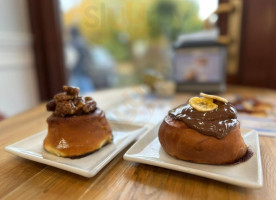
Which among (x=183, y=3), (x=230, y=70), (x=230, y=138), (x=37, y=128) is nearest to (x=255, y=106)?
(x=230, y=138)

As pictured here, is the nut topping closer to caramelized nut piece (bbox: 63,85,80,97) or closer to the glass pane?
caramelized nut piece (bbox: 63,85,80,97)

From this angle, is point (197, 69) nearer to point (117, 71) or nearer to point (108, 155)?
point (108, 155)

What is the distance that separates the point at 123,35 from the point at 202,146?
1.80 metres

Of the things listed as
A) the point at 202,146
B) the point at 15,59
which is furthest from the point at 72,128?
the point at 15,59

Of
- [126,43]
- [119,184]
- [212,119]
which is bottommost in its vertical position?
[119,184]

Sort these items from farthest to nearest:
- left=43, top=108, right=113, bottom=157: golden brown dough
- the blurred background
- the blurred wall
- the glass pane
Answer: the glass pane, the blurred wall, the blurred background, left=43, top=108, right=113, bottom=157: golden brown dough

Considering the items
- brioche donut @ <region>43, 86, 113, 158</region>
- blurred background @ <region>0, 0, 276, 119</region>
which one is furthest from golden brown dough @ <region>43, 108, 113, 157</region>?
blurred background @ <region>0, 0, 276, 119</region>

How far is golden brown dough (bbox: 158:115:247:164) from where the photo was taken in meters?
0.43

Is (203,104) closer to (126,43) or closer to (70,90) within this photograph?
(70,90)

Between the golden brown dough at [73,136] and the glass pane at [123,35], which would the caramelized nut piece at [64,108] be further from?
the glass pane at [123,35]

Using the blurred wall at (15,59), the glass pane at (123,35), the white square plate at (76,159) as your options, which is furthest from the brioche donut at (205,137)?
the blurred wall at (15,59)

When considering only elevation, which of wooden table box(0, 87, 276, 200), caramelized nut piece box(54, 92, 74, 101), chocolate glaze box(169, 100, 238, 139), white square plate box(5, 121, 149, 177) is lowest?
wooden table box(0, 87, 276, 200)

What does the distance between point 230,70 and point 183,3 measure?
0.69 meters

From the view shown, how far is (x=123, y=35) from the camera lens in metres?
2.04
